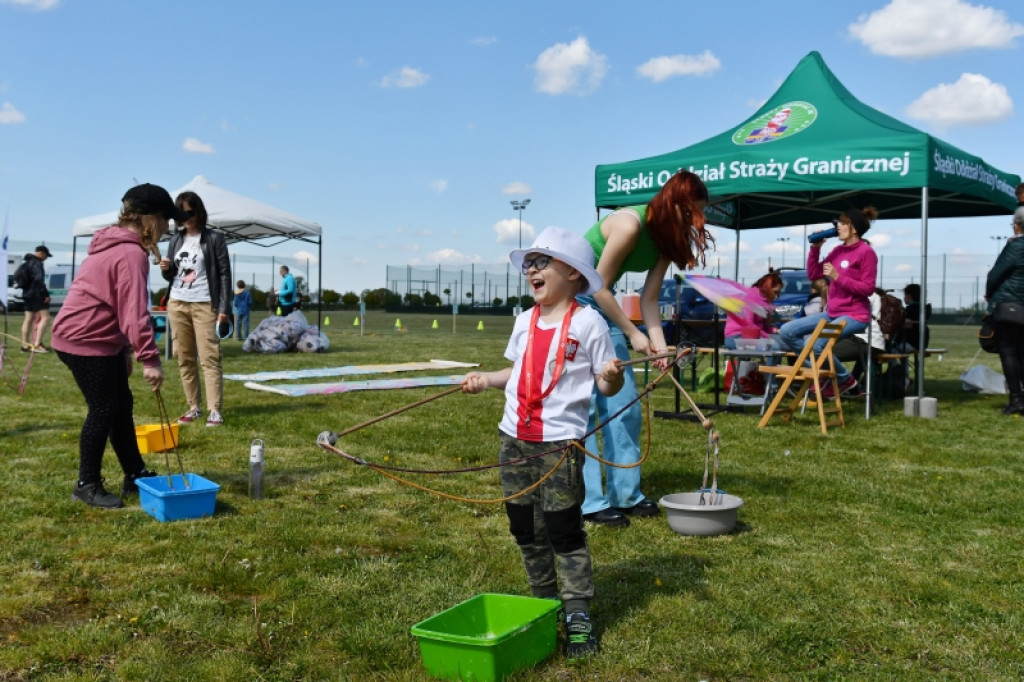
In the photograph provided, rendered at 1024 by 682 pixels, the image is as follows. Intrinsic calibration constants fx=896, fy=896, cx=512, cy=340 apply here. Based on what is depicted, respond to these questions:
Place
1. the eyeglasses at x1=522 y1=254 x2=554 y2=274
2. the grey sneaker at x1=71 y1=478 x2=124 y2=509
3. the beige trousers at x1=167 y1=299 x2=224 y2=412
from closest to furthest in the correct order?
the eyeglasses at x1=522 y1=254 x2=554 y2=274 → the grey sneaker at x1=71 y1=478 x2=124 y2=509 → the beige trousers at x1=167 y1=299 x2=224 y2=412

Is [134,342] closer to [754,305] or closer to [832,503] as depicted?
[832,503]

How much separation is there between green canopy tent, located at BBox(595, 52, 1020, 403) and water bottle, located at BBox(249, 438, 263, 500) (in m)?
5.66

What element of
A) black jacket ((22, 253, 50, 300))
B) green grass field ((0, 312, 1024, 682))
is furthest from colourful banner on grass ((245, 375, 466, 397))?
black jacket ((22, 253, 50, 300))

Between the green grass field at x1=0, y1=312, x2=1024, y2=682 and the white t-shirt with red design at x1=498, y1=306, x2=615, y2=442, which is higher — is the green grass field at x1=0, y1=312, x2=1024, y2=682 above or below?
below

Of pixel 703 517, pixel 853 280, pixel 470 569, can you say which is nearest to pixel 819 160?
pixel 853 280

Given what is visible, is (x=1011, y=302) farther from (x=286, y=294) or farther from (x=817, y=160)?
(x=286, y=294)

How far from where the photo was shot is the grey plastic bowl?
4.27 meters

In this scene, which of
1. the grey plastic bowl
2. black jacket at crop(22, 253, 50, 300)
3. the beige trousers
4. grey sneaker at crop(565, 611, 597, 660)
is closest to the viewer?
grey sneaker at crop(565, 611, 597, 660)

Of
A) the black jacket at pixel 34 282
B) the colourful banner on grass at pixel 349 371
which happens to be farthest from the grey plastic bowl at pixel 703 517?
the black jacket at pixel 34 282

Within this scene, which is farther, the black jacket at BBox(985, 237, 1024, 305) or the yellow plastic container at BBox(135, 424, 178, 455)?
the black jacket at BBox(985, 237, 1024, 305)

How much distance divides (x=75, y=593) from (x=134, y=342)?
139 centimetres

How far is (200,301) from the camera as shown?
7.41 m

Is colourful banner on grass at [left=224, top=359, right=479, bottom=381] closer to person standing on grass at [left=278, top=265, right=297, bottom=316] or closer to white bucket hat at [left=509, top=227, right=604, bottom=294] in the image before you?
person standing on grass at [left=278, top=265, right=297, bottom=316]

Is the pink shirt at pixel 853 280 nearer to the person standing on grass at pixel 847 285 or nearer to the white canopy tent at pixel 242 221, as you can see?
the person standing on grass at pixel 847 285
